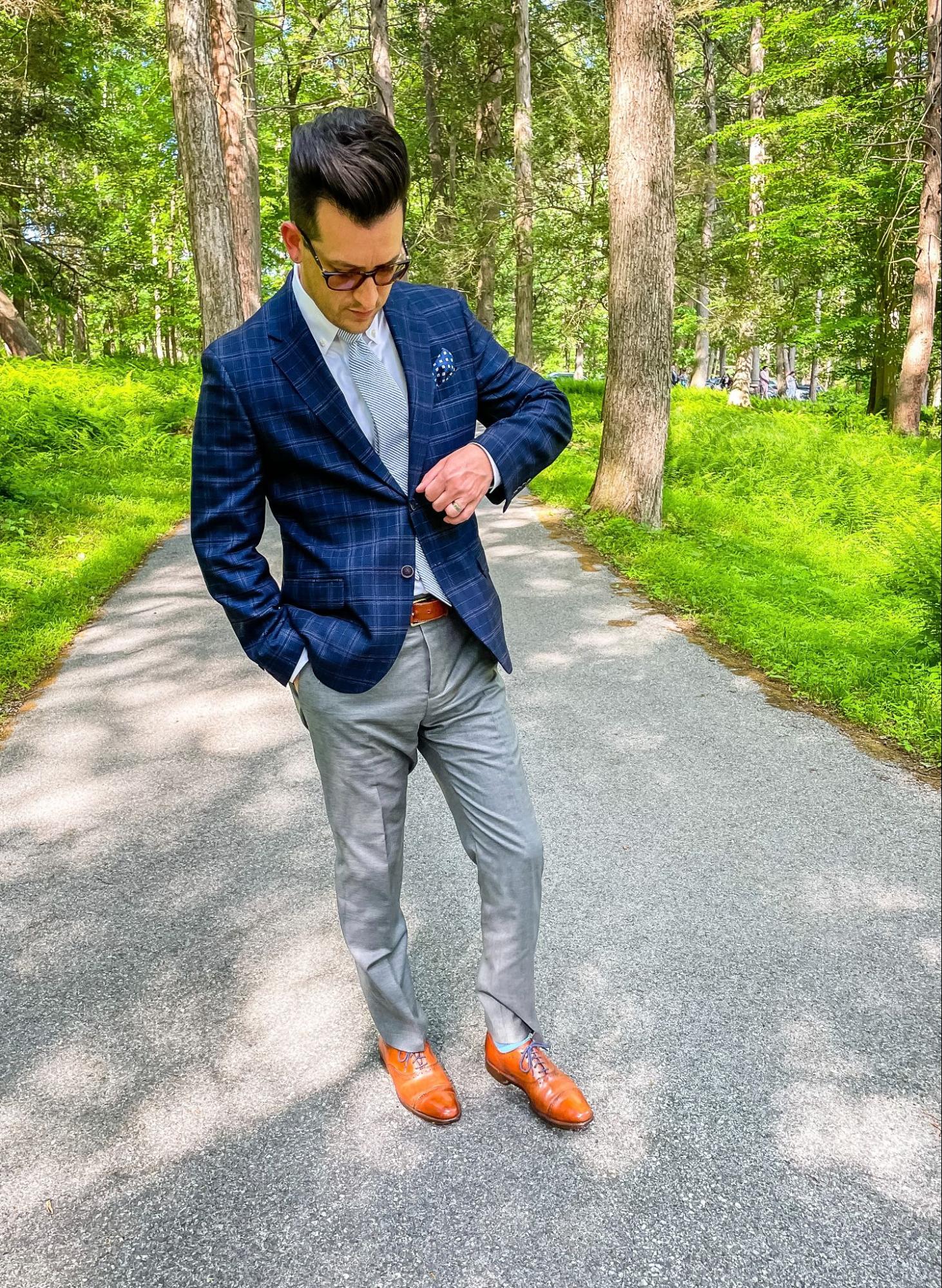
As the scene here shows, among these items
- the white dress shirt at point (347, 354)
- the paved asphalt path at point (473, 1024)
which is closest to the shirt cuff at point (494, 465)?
the white dress shirt at point (347, 354)

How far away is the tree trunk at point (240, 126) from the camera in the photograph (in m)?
10.8

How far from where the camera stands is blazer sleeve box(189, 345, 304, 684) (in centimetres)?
194

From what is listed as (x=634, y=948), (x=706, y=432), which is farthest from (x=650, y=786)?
(x=706, y=432)

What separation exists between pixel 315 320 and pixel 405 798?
1174mm

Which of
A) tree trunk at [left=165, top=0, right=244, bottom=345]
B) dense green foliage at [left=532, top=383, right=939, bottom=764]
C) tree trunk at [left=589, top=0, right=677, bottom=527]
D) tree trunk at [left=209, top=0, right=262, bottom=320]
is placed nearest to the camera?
dense green foliage at [left=532, top=383, right=939, bottom=764]

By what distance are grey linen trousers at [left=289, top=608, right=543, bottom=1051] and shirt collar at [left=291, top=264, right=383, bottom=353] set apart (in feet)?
2.24

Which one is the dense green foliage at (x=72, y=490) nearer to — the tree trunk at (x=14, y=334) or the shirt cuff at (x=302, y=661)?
the tree trunk at (x=14, y=334)

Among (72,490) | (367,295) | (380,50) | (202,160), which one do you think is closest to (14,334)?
(380,50)

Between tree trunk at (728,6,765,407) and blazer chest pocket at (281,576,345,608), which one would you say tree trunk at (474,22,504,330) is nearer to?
tree trunk at (728,6,765,407)

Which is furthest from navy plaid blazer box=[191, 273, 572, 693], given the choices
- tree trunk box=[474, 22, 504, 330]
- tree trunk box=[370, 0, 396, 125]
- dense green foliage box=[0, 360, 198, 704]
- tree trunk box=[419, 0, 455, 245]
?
tree trunk box=[419, 0, 455, 245]

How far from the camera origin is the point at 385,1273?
6.43ft

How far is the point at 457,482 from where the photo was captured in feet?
6.40

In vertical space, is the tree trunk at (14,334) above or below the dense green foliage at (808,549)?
above

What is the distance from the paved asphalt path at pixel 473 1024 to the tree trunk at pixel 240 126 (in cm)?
964
